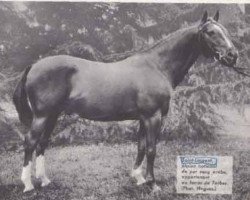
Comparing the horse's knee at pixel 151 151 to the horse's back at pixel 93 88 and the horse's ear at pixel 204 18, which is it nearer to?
the horse's back at pixel 93 88

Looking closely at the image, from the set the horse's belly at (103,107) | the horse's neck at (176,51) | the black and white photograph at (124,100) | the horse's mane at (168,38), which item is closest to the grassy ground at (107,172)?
the black and white photograph at (124,100)

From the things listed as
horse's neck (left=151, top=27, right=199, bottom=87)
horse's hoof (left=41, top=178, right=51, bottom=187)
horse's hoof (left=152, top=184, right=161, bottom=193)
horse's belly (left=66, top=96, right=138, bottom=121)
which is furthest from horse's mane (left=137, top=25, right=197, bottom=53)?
horse's hoof (left=41, top=178, right=51, bottom=187)

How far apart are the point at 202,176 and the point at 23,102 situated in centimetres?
102

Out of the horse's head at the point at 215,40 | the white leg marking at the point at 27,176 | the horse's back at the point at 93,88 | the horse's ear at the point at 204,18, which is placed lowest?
the white leg marking at the point at 27,176

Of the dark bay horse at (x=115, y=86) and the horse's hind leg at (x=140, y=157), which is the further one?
the horse's hind leg at (x=140, y=157)

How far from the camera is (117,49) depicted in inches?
86.3

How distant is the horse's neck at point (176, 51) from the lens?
2.10m

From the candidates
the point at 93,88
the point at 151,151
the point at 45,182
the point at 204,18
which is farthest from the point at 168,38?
the point at 45,182

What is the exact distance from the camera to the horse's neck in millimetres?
2096

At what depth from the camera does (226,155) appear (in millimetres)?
2211

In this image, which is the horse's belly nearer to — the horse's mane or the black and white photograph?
the black and white photograph

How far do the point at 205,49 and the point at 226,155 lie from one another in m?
0.59

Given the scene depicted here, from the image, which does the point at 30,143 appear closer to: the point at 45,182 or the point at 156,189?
the point at 45,182

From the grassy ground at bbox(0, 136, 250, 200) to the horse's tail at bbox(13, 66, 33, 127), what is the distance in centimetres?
21
